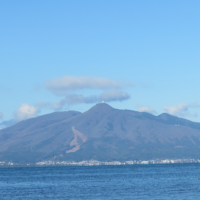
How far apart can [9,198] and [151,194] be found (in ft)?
112

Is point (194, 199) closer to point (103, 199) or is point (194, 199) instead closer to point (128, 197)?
point (128, 197)

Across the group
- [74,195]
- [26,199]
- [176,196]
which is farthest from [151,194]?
[26,199]

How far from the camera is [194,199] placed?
71.2 meters

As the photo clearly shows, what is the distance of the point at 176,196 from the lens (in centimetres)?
7688

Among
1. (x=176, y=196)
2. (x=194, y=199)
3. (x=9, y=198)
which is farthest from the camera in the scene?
(x=9, y=198)

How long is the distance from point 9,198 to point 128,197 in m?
28.9

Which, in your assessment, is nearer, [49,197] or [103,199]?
[103,199]

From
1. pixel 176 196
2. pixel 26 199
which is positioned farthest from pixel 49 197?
pixel 176 196

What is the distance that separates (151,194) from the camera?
8100 cm

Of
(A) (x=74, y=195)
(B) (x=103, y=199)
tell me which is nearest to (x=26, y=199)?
(A) (x=74, y=195)

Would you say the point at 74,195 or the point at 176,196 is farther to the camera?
the point at 74,195

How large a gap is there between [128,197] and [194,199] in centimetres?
1467

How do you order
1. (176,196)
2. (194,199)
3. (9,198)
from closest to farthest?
(194,199), (176,196), (9,198)

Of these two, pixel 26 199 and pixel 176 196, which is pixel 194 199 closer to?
pixel 176 196
